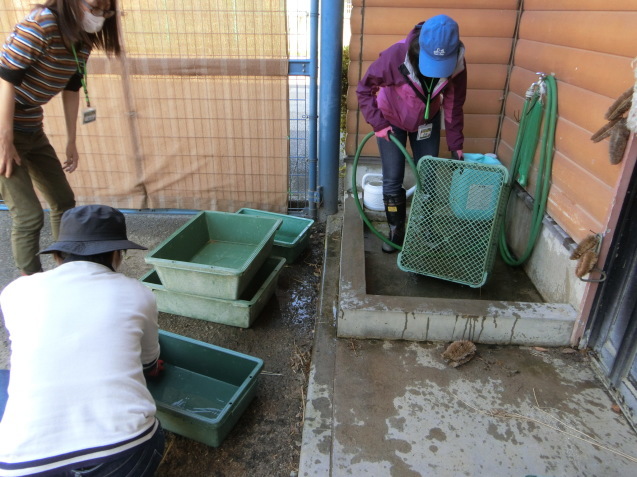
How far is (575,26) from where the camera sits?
9.37ft

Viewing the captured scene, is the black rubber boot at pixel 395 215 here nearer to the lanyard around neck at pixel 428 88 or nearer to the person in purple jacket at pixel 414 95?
the person in purple jacket at pixel 414 95

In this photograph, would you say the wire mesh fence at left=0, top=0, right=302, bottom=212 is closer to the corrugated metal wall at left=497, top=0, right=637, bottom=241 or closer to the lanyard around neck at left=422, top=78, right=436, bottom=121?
the lanyard around neck at left=422, top=78, right=436, bottom=121

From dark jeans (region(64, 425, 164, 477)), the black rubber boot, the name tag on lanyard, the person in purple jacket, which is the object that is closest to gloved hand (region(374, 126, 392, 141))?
the person in purple jacket

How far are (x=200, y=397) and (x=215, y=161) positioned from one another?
2420 millimetres

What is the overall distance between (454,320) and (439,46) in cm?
163

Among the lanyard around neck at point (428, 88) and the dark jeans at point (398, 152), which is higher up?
the lanyard around neck at point (428, 88)

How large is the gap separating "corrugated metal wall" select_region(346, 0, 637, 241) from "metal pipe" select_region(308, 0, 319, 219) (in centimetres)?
35

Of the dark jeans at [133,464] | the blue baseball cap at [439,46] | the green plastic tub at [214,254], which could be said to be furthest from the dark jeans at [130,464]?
the blue baseball cap at [439,46]

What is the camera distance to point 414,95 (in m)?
3.13

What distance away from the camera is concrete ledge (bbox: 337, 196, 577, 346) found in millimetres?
2664

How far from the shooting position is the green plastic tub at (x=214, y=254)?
9.02 feet

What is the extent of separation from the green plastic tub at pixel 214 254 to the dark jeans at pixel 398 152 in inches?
35.4

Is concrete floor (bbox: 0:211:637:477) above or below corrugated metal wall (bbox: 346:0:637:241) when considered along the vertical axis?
below

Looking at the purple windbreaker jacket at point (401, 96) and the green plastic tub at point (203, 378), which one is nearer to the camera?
the green plastic tub at point (203, 378)
